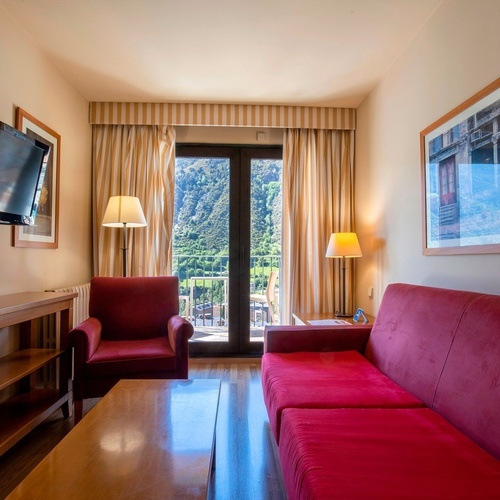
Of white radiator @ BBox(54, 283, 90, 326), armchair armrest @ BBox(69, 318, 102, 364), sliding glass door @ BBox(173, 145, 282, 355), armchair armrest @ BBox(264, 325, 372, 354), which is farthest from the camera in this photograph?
sliding glass door @ BBox(173, 145, 282, 355)

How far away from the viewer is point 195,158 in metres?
3.46

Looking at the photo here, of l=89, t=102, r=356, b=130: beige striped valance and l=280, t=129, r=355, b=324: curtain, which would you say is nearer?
l=89, t=102, r=356, b=130: beige striped valance

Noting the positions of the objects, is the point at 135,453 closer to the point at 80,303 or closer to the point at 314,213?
the point at 80,303

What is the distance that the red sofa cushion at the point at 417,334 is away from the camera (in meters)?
1.43

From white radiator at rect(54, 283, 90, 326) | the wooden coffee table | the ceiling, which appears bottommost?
the wooden coffee table

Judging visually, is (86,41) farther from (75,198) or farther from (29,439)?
(29,439)

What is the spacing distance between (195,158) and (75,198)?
4.03ft

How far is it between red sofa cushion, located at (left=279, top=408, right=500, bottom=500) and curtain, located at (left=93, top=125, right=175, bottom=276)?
233 cm

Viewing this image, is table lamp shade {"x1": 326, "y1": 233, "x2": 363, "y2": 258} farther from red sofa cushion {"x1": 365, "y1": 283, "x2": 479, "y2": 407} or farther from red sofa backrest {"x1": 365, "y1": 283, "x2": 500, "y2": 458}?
red sofa backrest {"x1": 365, "y1": 283, "x2": 500, "y2": 458}

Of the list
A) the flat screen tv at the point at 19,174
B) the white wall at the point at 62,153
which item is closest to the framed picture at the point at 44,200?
the white wall at the point at 62,153

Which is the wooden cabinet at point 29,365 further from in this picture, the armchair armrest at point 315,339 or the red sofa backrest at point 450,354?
the red sofa backrest at point 450,354

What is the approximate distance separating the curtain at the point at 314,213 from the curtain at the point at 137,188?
120cm

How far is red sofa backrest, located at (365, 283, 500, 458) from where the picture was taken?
3.74ft

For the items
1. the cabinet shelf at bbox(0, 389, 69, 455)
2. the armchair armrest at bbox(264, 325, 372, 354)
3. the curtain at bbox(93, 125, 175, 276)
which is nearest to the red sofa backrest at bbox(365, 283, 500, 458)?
the armchair armrest at bbox(264, 325, 372, 354)
